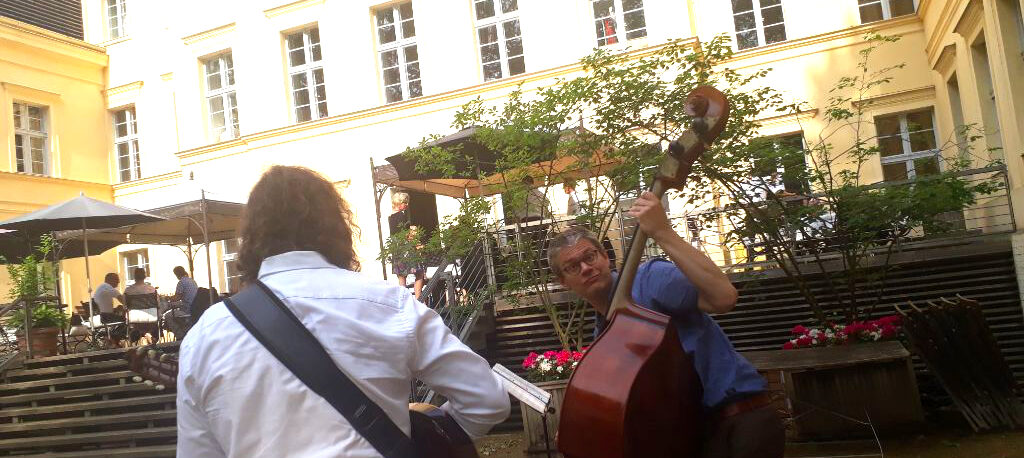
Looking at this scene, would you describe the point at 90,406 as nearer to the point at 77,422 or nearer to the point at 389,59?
the point at 77,422

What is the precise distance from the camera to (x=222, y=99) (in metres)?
21.3

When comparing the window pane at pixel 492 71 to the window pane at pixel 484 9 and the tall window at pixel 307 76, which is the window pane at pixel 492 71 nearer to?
the window pane at pixel 484 9

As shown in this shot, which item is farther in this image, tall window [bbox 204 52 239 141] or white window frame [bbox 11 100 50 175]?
white window frame [bbox 11 100 50 175]

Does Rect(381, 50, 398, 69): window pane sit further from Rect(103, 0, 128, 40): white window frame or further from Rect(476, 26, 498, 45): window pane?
Rect(103, 0, 128, 40): white window frame

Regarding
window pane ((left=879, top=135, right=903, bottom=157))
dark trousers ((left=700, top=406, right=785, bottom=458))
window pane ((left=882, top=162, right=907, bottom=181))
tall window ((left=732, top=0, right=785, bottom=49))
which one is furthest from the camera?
tall window ((left=732, top=0, right=785, bottom=49))

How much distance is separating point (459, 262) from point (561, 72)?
7.12 meters

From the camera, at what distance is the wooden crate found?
643 cm

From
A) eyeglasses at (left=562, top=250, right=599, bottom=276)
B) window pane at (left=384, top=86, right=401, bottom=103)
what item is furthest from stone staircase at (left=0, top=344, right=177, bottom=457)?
window pane at (left=384, top=86, right=401, bottom=103)

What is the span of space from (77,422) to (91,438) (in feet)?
1.59

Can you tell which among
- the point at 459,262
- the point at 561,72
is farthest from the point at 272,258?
the point at 561,72

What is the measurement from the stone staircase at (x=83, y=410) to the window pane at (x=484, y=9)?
988 centimetres

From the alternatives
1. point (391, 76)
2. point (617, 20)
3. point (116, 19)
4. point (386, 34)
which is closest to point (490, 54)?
point (391, 76)

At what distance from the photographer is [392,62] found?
19.3m

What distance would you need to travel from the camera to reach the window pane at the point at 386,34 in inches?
763
